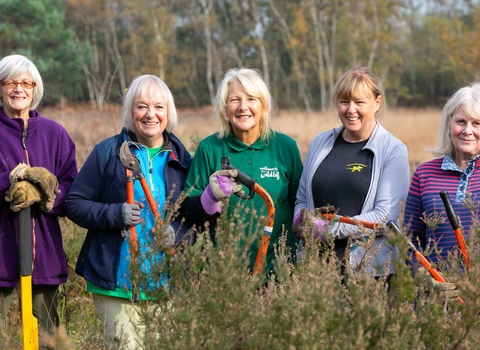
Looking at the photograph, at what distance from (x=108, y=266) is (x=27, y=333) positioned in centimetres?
67

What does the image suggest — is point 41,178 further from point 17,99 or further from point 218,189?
point 218,189

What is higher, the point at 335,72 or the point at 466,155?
the point at 335,72

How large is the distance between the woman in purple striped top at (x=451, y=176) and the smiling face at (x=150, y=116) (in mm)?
1764

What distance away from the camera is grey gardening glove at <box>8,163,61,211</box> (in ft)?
9.01

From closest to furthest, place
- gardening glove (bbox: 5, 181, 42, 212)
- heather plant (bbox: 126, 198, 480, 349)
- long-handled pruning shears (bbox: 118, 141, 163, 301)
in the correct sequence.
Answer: heather plant (bbox: 126, 198, 480, 349) → long-handled pruning shears (bbox: 118, 141, 163, 301) → gardening glove (bbox: 5, 181, 42, 212)

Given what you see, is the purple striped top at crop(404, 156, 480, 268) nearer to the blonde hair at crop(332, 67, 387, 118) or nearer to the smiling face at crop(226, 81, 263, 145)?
the blonde hair at crop(332, 67, 387, 118)

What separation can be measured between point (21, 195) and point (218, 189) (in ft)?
4.04

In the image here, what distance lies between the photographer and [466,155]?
9.55 feet

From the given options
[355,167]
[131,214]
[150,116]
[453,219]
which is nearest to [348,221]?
[355,167]

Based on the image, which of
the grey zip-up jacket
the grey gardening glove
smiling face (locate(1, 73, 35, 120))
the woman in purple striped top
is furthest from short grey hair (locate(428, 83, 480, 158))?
smiling face (locate(1, 73, 35, 120))

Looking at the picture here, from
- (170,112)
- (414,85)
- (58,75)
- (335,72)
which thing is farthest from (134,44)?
(170,112)

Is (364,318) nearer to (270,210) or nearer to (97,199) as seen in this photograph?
(270,210)

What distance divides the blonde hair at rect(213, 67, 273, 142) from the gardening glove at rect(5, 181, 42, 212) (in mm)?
1301

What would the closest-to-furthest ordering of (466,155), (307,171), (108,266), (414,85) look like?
(108,266) < (466,155) < (307,171) < (414,85)
